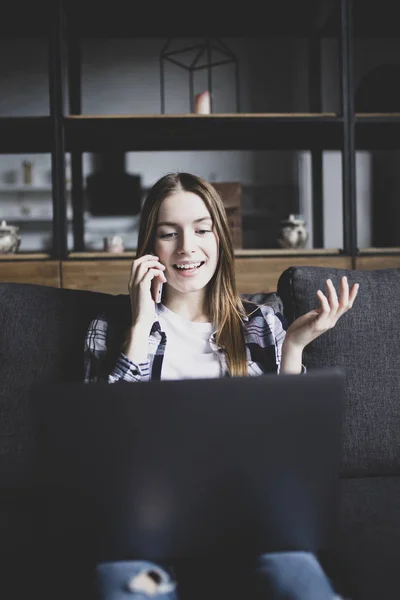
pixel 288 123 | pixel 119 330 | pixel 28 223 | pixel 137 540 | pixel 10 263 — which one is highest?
pixel 288 123

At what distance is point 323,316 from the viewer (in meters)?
1.16

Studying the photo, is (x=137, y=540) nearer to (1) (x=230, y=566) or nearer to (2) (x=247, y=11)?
(1) (x=230, y=566)

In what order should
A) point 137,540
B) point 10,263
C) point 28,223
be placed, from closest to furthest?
point 137,540, point 10,263, point 28,223

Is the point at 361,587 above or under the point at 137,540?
under

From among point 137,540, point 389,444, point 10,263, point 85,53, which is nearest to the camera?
point 137,540

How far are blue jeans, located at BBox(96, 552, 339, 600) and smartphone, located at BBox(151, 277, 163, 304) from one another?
64 cm

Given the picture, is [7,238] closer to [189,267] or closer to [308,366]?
[189,267]

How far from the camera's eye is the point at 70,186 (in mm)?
3082

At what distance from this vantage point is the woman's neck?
141 centimetres

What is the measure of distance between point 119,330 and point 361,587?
2.42ft

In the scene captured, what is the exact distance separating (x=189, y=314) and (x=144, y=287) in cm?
17

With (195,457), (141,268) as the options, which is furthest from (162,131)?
(195,457)

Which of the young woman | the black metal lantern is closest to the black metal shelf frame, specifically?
the black metal lantern

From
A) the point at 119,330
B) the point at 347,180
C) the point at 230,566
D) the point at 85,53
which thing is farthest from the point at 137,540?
the point at 85,53
